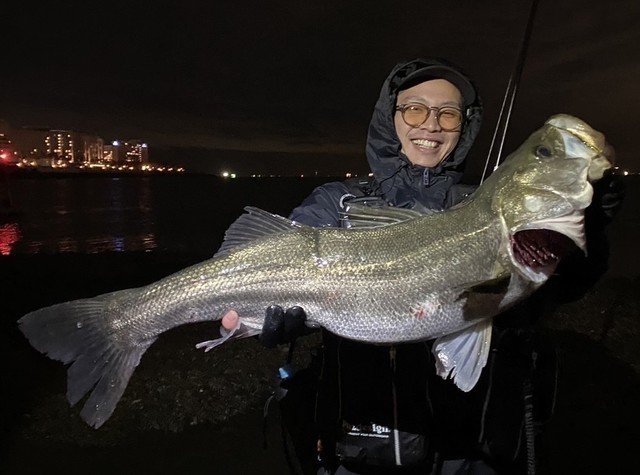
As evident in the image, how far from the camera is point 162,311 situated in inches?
124

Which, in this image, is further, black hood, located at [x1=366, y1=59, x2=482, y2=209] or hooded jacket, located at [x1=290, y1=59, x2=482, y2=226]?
black hood, located at [x1=366, y1=59, x2=482, y2=209]

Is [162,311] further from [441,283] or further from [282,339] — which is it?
[441,283]

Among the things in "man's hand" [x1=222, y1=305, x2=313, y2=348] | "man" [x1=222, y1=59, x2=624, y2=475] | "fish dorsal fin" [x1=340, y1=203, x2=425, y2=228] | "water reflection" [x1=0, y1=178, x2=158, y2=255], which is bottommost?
"water reflection" [x1=0, y1=178, x2=158, y2=255]

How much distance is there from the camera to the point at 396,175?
12.4 ft

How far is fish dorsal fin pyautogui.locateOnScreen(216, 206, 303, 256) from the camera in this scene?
3223mm

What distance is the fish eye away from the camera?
271cm

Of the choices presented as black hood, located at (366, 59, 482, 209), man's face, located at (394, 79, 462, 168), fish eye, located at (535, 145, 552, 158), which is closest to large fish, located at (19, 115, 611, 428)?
fish eye, located at (535, 145, 552, 158)

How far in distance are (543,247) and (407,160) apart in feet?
4.45

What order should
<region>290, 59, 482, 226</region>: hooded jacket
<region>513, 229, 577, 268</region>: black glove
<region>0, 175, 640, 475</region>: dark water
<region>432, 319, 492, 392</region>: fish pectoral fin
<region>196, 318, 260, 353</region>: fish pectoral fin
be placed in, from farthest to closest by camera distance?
<region>0, 175, 640, 475</region>: dark water < <region>290, 59, 482, 226</region>: hooded jacket < <region>196, 318, 260, 353</region>: fish pectoral fin < <region>432, 319, 492, 392</region>: fish pectoral fin < <region>513, 229, 577, 268</region>: black glove

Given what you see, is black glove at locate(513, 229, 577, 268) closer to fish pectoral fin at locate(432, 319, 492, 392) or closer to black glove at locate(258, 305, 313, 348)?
fish pectoral fin at locate(432, 319, 492, 392)

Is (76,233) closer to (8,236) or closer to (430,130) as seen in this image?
(8,236)

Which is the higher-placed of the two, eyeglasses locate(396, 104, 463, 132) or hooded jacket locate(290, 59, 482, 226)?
eyeglasses locate(396, 104, 463, 132)

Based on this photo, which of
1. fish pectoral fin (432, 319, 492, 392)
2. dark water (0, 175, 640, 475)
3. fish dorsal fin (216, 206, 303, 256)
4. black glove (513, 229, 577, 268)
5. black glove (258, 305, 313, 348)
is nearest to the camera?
black glove (513, 229, 577, 268)

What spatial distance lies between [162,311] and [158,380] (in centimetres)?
445
